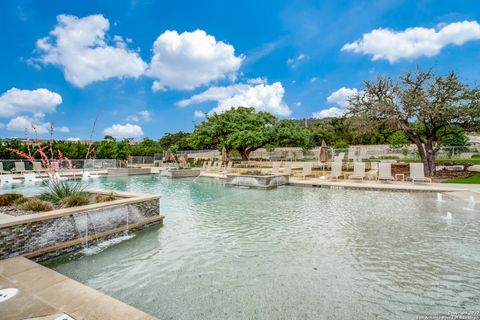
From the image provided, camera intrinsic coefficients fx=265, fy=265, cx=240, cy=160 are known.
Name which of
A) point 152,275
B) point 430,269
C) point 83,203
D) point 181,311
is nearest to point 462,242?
point 430,269

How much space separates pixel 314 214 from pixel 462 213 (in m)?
3.69

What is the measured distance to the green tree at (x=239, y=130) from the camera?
23.7 m

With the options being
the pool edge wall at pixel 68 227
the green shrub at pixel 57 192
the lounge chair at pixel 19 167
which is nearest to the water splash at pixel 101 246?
the pool edge wall at pixel 68 227

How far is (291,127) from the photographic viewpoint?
24.5m

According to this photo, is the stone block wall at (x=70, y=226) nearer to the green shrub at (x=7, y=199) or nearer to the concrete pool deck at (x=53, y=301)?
the concrete pool deck at (x=53, y=301)

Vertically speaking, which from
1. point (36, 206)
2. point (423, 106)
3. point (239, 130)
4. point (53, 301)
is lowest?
point (53, 301)

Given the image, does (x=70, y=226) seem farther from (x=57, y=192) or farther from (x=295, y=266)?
(x=295, y=266)

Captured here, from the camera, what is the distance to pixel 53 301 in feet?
8.09

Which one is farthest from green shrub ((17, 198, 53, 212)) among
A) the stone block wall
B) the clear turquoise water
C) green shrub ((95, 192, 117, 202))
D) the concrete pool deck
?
the concrete pool deck

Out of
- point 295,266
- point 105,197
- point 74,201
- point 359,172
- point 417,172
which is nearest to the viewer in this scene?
point 295,266

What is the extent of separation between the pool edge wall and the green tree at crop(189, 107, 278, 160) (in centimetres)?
1828

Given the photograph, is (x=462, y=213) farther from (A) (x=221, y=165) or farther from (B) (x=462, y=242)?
(A) (x=221, y=165)

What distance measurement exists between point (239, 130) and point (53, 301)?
23.2 meters

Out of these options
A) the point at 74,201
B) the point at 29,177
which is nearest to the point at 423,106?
the point at 74,201
